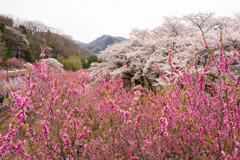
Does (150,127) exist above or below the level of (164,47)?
below

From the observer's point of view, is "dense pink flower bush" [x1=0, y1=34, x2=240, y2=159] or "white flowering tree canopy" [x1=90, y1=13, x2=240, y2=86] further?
"white flowering tree canopy" [x1=90, y1=13, x2=240, y2=86]

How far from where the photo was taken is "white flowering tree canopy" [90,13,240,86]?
266 inches

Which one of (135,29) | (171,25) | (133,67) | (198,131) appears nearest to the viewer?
(198,131)

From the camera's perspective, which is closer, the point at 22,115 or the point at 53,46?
the point at 22,115

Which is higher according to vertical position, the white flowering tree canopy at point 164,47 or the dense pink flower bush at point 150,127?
the white flowering tree canopy at point 164,47

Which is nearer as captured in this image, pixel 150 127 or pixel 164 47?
pixel 150 127

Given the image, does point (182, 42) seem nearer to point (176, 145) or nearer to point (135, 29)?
point (135, 29)

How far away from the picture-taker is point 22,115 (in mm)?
1401

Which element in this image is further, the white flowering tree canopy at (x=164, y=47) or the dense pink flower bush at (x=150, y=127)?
the white flowering tree canopy at (x=164, y=47)

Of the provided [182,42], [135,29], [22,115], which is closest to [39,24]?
[135,29]

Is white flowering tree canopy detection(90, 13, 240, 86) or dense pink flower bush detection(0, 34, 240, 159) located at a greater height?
white flowering tree canopy detection(90, 13, 240, 86)

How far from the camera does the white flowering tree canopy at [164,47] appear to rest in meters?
6.77

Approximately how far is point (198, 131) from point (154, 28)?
1463 cm

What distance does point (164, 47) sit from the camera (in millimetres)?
8805
